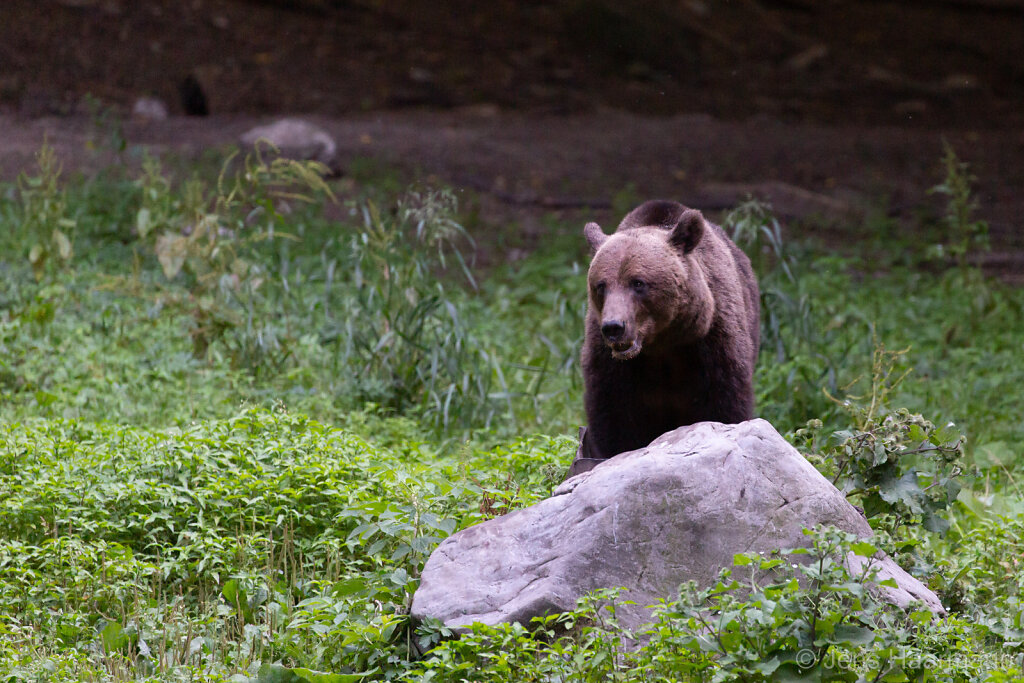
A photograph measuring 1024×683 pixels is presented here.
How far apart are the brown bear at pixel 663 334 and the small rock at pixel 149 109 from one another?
8.80 meters

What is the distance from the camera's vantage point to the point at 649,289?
13.0 ft

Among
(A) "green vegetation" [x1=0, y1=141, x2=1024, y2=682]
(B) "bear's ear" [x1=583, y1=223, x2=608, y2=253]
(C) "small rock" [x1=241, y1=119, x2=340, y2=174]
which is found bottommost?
(A) "green vegetation" [x1=0, y1=141, x2=1024, y2=682]

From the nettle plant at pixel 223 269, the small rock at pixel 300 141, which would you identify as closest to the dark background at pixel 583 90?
the small rock at pixel 300 141

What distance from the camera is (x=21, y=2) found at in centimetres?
1229

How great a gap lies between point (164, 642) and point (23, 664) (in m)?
0.42

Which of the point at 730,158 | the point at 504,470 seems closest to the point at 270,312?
the point at 504,470

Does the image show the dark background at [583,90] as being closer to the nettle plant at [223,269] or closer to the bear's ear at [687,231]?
the nettle plant at [223,269]

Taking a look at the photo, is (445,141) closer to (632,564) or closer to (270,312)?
(270,312)

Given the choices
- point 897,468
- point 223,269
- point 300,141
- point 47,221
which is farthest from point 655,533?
point 300,141

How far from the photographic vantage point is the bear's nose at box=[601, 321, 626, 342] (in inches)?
150

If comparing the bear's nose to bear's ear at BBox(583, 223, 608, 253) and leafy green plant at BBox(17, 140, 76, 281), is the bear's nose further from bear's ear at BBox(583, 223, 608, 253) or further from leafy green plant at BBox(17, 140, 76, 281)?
leafy green plant at BBox(17, 140, 76, 281)

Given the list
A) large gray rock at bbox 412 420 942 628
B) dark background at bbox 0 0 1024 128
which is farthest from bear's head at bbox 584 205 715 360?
dark background at bbox 0 0 1024 128

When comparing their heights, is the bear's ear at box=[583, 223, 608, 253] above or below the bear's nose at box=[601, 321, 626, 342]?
above

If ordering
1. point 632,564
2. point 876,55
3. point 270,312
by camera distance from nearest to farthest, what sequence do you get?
point 632,564, point 270,312, point 876,55
